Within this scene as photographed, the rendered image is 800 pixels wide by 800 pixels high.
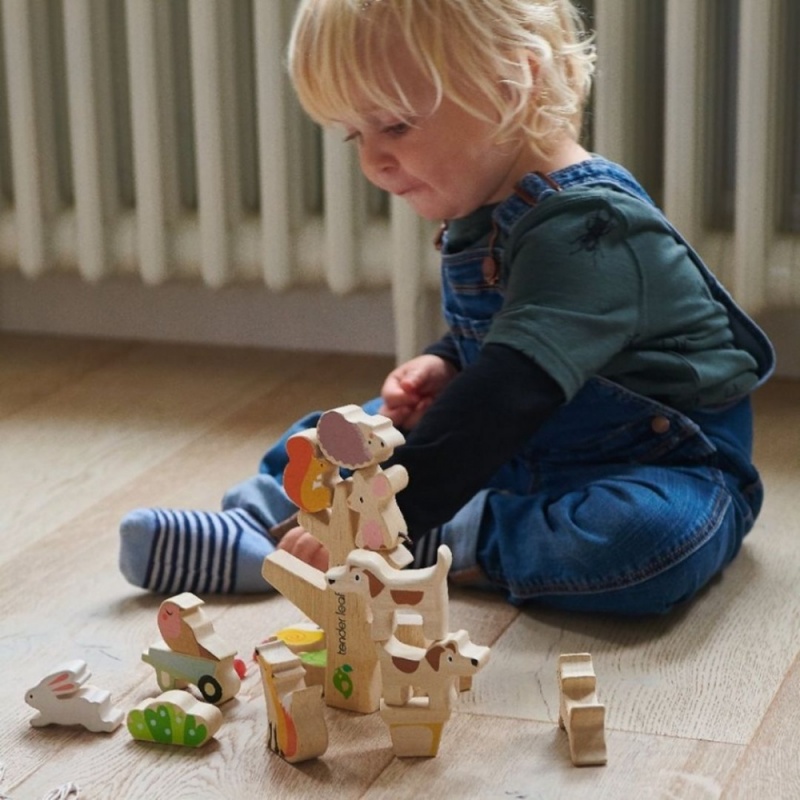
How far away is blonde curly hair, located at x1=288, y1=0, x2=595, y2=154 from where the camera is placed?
1052 millimetres

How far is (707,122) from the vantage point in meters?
1.55

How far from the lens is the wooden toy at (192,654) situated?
0.92m

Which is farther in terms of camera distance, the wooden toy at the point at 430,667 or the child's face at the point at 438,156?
the child's face at the point at 438,156

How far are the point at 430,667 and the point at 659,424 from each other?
1.21 ft

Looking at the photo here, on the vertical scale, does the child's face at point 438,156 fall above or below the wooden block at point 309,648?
above

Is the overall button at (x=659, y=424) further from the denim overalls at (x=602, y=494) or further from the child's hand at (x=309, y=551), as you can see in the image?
the child's hand at (x=309, y=551)

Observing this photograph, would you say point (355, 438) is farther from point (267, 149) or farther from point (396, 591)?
point (267, 149)

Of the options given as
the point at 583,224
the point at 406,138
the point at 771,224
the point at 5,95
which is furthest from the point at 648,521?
the point at 5,95

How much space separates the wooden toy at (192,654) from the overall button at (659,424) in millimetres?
389

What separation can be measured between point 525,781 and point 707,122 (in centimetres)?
92

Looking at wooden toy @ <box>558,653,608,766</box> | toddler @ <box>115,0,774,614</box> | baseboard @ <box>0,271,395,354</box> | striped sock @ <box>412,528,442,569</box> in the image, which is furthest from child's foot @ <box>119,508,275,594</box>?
baseboard @ <box>0,271,395,354</box>

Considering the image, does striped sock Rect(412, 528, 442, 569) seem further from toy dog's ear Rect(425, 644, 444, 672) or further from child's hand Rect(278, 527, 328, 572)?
toy dog's ear Rect(425, 644, 444, 672)

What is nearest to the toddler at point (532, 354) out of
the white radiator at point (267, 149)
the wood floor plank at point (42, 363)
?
the white radiator at point (267, 149)

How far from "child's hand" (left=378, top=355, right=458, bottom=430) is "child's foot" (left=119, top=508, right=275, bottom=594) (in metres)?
0.18
